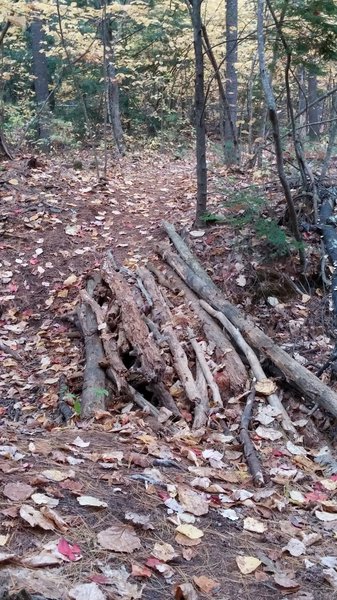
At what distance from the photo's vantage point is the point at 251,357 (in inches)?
182

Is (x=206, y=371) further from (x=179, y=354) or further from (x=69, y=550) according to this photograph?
(x=69, y=550)

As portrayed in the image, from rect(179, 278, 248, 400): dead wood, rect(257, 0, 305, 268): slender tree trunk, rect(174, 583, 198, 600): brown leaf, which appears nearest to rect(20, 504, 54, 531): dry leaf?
rect(174, 583, 198, 600): brown leaf

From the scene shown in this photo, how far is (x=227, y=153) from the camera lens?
32.6ft

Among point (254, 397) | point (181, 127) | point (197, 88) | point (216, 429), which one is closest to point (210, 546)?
point (216, 429)

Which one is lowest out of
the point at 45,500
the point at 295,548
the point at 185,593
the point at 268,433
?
the point at 268,433

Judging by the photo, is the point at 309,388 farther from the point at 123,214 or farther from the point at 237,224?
the point at 123,214

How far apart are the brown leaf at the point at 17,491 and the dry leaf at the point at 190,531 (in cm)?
72

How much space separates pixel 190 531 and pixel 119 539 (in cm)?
41

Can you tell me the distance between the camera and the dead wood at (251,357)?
13.3 ft

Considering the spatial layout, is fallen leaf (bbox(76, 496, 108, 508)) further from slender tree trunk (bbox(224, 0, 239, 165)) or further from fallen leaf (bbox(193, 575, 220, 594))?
slender tree trunk (bbox(224, 0, 239, 165))

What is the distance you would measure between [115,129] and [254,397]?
11.2 meters

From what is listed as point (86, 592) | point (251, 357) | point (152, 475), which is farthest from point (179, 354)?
point (86, 592)

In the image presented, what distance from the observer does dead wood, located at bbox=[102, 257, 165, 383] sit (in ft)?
14.5

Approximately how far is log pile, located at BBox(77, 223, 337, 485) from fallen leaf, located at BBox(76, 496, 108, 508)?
112cm
